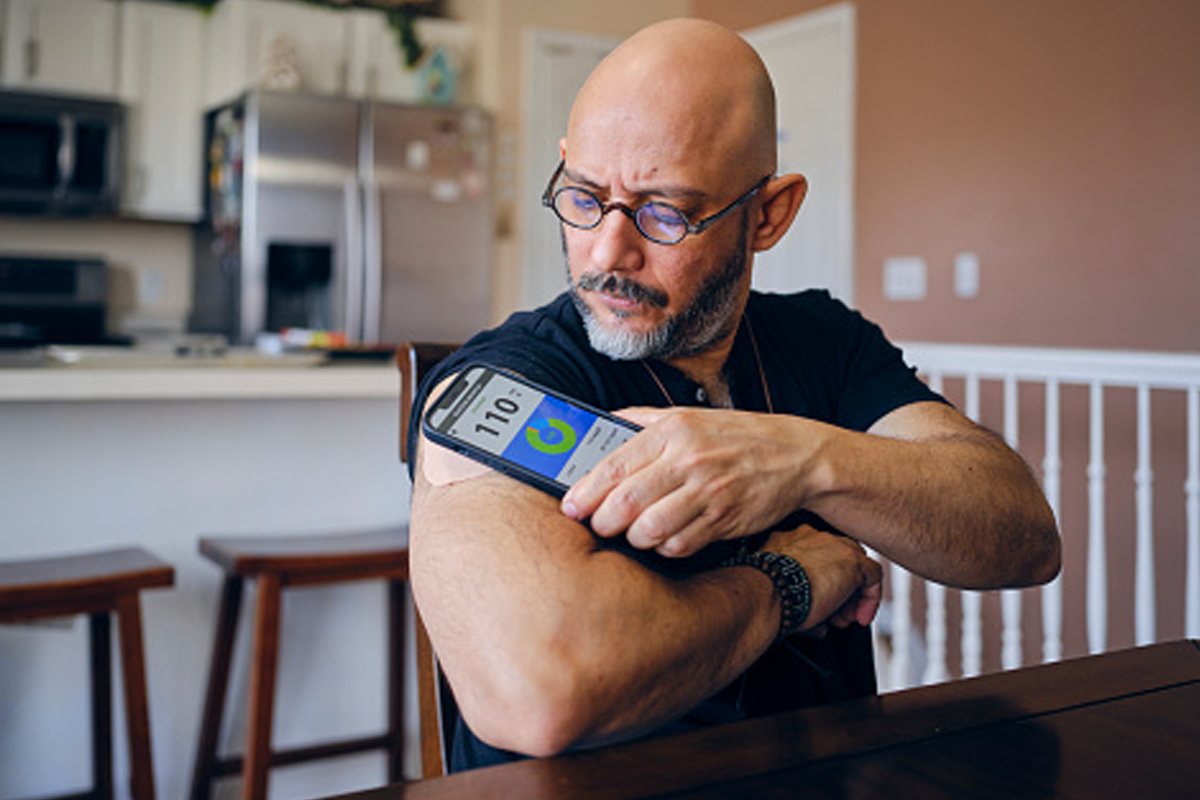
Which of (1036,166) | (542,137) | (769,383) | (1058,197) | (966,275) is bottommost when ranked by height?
(769,383)

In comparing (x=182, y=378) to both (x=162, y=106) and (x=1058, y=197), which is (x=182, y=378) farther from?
(x=162, y=106)

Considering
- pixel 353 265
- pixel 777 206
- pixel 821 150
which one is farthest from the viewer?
pixel 821 150

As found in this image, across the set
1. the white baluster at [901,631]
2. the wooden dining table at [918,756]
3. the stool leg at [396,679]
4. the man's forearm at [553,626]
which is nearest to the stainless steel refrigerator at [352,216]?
the stool leg at [396,679]

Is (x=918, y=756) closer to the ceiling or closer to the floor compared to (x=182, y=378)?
A: closer to the floor

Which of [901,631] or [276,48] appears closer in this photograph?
[901,631]

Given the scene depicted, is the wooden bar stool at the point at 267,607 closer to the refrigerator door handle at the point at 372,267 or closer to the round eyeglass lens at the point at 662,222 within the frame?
the round eyeglass lens at the point at 662,222

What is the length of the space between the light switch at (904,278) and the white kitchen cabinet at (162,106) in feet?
9.02

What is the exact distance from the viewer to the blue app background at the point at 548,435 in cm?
83

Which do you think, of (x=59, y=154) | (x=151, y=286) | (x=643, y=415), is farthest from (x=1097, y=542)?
(x=151, y=286)

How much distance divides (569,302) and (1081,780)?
659mm

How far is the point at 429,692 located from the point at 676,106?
2.01 ft

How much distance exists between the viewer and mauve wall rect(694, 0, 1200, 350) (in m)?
3.08

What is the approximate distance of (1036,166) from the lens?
3.45m

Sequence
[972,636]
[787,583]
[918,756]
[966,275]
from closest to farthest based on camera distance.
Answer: [918,756]
[787,583]
[972,636]
[966,275]
